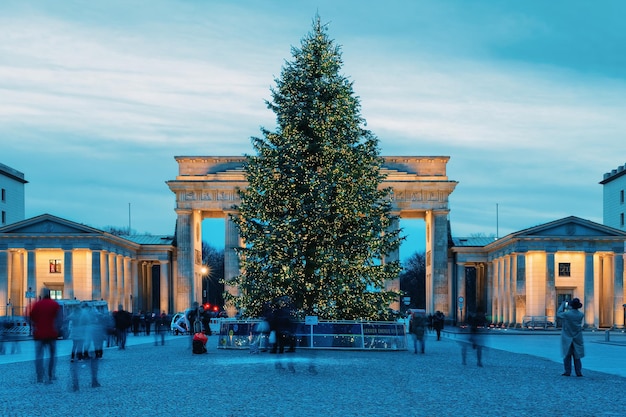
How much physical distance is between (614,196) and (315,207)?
3253 inches

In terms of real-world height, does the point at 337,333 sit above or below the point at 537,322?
above

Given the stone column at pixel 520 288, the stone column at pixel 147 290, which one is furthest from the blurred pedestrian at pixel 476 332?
the stone column at pixel 147 290

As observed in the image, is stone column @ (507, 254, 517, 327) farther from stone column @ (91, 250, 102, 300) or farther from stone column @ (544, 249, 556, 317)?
stone column @ (91, 250, 102, 300)

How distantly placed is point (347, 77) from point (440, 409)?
28328 millimetres

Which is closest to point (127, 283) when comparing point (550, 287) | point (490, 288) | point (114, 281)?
point (114, 281)

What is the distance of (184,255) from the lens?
306ft

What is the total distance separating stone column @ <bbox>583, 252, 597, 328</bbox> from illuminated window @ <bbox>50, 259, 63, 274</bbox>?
4553 centimetres

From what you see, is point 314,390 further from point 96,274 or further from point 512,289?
point 512,289

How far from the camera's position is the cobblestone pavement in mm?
17188

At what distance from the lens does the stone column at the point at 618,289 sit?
82500 mm

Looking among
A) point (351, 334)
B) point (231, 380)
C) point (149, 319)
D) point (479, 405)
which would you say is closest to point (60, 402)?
point (231, 380)

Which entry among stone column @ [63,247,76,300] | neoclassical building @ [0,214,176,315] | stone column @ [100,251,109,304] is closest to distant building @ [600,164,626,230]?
neoclassical building @ [0,214,176,315]

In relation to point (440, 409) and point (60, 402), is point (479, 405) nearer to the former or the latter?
point (440, 409)

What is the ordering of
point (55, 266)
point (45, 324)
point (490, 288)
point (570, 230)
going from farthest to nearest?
1. point (490, 288)
2. point (55, 266)
3. point (570, 230)
4. point (45, 324)
